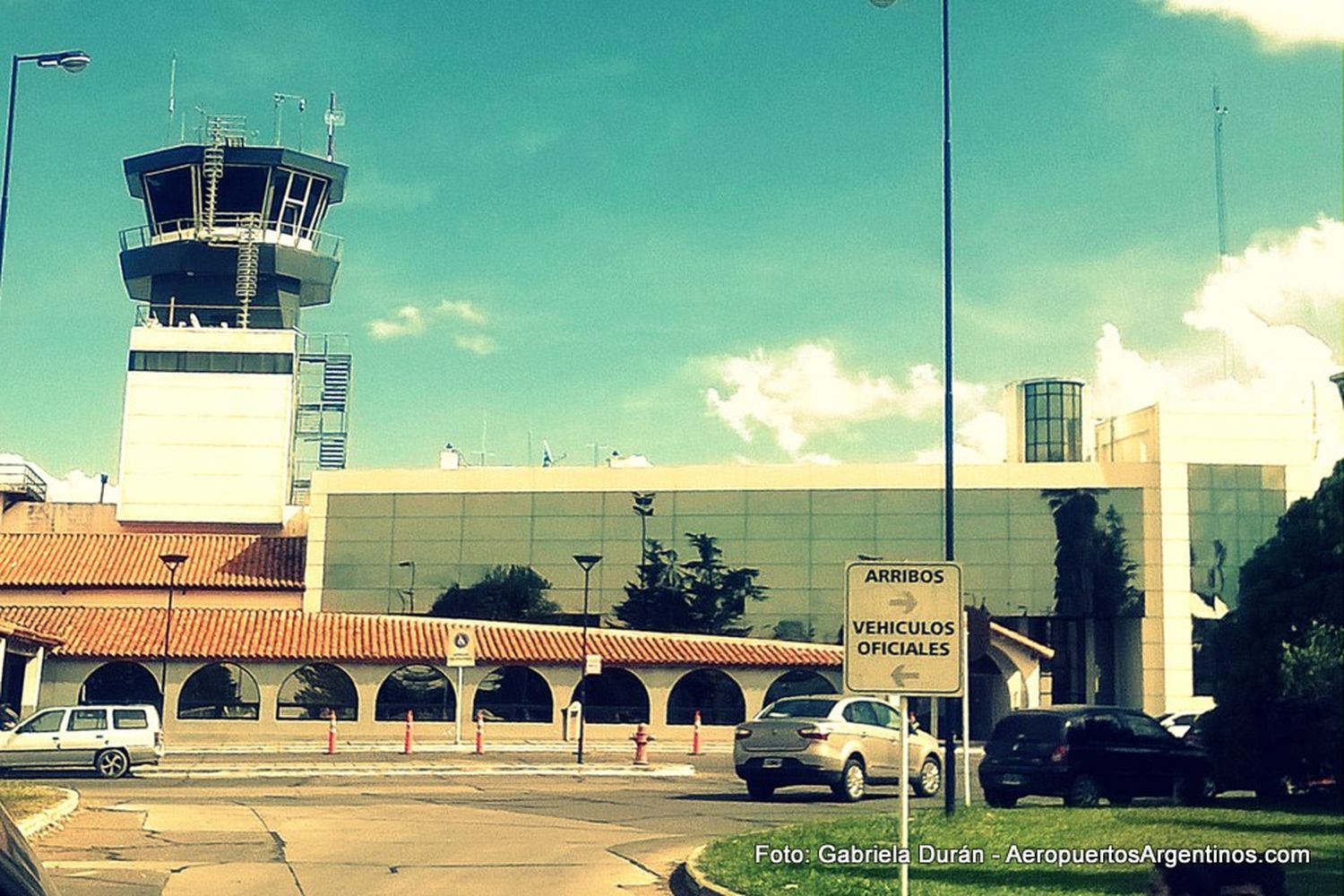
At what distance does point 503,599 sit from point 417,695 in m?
7.61

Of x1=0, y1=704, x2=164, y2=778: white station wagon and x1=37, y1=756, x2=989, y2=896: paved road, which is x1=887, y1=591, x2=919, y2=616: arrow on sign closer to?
x1=37, y1=756, x2=989, y2=896: paved road

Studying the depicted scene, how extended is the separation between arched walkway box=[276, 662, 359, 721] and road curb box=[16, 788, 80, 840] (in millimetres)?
26761

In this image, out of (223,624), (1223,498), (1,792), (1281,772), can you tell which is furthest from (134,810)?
(1223,498)

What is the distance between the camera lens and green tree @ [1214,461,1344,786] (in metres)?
19.8

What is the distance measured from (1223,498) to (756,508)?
1751cm

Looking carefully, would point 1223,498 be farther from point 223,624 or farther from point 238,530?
point 238,530

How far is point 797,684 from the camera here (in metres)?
50.3

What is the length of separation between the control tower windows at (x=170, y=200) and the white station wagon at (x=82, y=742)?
4621 cm

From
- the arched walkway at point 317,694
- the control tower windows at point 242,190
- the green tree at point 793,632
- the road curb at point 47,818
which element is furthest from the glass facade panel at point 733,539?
the road curb at point 47,818

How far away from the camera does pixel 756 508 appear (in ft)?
184

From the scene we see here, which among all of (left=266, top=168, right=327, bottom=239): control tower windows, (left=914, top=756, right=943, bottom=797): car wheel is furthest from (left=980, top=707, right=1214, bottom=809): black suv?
(left=266, top=168, right=327, bottom=239): control tower windows

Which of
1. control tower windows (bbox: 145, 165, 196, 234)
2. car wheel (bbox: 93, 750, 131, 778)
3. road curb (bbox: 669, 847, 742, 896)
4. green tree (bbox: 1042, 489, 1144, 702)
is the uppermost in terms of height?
control tower windows (bbox: 145, 165, 196, 234)

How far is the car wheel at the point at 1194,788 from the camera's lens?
21.7 metres

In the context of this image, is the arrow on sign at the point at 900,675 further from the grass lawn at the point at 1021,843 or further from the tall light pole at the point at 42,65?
the tall light pole at the point at 42,65
